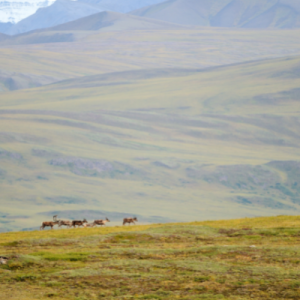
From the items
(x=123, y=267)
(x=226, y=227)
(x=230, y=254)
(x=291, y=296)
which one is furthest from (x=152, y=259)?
(x=226, y=227)

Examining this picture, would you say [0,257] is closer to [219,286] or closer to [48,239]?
[48,239]

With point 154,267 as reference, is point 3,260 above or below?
above

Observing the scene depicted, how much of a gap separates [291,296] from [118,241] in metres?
16.2

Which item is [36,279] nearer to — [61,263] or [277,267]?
[61,263]

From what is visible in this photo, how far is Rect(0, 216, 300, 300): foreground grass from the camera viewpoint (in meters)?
22.5

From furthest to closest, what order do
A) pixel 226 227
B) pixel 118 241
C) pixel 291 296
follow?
pixel 226 227 → pixel 118 241 → pixel 291 296

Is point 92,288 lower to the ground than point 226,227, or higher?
lower

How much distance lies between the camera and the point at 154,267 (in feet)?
87.9

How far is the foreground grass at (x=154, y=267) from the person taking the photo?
885 inches

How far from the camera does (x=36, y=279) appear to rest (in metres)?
24.7

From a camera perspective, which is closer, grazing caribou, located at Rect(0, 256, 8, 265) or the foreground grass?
the foreground grass

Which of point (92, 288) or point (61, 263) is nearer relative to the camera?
point (92, 288)

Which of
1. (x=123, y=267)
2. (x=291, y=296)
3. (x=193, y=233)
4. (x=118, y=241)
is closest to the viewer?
(x=291, y=296)

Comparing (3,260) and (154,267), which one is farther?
(3,260)
